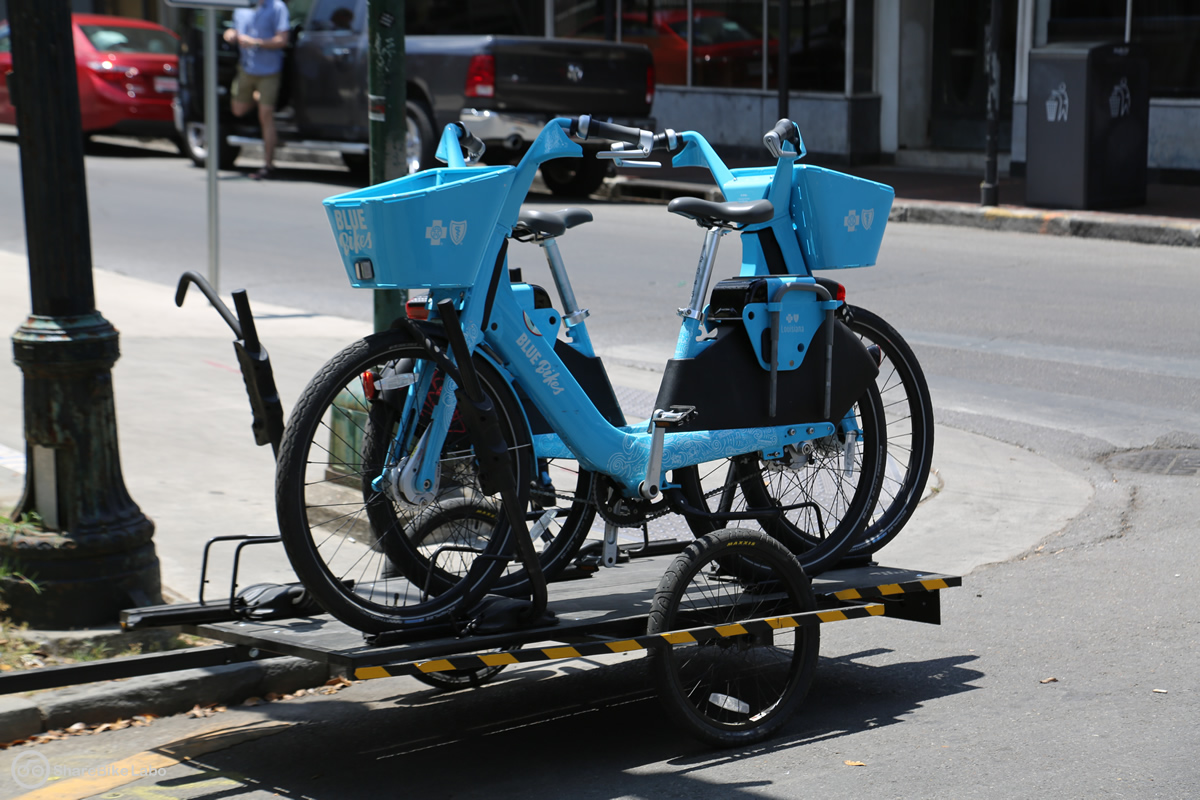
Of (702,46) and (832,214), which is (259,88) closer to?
(702,46)

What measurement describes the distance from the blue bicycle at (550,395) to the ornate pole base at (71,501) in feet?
3.11

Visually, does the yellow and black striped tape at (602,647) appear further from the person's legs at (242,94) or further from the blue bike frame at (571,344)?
the person's legs at (242,94)

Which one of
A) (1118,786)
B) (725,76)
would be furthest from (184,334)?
(725,76)

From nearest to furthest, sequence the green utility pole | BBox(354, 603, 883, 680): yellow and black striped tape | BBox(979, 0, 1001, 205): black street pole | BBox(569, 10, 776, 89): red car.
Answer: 1. BBox(354, 603, 883, 680): yellow and black striped tape
2. the green utility pole
3. BBox(979, 0, 1001, 205): black street pole
4. BBox(569, 10, 776, 89): red car

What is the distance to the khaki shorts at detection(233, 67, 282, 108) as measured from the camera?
18.4 m

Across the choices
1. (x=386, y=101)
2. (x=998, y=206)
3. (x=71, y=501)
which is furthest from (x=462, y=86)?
(x=71, y=501)

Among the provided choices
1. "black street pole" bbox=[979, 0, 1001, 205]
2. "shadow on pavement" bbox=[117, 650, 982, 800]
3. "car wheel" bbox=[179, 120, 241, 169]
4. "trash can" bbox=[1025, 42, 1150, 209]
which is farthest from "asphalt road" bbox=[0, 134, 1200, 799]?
"car wheel" bbox=[179, 120, 241, 169]

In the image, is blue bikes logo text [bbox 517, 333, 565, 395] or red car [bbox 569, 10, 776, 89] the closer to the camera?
blue bikes logo text [bbox 517, 333, 565, 395]

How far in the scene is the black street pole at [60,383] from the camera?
475 cm

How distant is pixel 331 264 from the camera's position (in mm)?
13297

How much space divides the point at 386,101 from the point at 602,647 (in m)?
2.80

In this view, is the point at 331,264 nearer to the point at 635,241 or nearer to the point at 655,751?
the point at 635,241

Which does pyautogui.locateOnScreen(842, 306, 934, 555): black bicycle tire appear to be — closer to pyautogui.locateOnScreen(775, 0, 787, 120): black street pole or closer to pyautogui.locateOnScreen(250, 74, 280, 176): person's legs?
pyautogui.locateOnScreen(775, 0, 787, 120): black street pole

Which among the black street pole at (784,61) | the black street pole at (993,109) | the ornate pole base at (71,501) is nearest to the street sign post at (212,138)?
the ornate pole base at (71,501)
